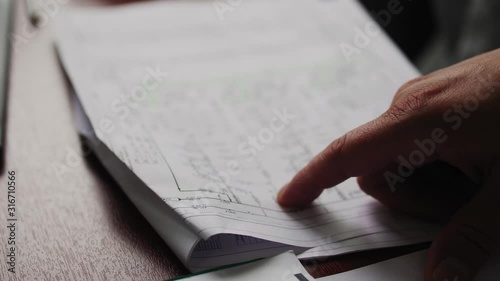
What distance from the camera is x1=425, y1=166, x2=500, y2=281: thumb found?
37 centimetres

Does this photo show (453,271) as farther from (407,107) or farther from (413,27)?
(413,27)

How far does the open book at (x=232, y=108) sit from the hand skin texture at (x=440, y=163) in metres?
0.02

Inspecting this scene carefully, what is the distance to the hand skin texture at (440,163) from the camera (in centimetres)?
38

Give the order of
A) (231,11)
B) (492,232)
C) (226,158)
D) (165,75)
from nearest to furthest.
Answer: (492,232) → (226,158) → (165,75) → (231,11)

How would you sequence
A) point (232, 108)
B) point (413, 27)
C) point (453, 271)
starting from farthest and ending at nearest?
point (413, 27) → point (232, 108) → point (453, 271)

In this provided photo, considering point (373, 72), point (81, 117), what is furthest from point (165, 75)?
point (373, 72)

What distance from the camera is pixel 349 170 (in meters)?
0.44

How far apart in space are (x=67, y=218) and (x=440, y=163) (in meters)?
0.32

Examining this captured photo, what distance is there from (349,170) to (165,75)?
0.92 ft

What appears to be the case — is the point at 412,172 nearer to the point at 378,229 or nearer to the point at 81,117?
the point at 378,229

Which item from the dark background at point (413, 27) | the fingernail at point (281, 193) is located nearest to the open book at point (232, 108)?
the fingernail at point (281, 193)

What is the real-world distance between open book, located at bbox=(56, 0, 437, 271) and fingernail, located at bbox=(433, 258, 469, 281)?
0.05 m

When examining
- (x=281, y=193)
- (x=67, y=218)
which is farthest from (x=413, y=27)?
(x=67, y=218)

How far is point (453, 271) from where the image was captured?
1.21 feet
